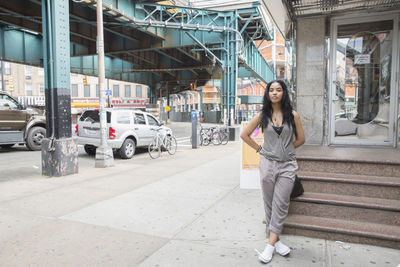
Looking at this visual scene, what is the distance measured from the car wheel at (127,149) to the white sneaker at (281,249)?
8383 mm

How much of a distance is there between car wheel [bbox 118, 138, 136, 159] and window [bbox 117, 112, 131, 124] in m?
0.65

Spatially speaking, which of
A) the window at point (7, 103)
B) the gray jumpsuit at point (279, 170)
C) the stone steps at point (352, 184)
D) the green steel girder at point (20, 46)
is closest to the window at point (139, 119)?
the window at point (7, 103)

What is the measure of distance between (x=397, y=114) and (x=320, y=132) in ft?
4.31

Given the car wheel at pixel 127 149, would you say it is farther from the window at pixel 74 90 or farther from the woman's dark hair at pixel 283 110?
the window at pixel 74 90

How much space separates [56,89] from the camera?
25.0ft

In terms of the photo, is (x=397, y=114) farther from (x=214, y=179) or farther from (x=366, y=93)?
(x=214, y=179)

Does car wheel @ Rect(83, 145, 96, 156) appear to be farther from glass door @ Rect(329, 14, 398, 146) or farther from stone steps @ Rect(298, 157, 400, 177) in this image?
stone steps @ Rect(298, 157, 400, 177)

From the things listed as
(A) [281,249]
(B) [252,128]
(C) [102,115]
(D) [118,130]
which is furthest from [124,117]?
(A) [281,249]

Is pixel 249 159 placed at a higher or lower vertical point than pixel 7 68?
lower

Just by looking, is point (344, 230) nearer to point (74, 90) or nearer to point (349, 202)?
point (349, 202)

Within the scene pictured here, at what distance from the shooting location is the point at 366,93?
6.25m

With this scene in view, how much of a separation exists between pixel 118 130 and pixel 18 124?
4.98 m

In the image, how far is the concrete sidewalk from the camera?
331 centimetres

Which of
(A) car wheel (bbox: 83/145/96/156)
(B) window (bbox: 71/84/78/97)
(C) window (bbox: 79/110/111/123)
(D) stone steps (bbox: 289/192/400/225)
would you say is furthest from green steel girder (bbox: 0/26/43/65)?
(B) window (bbox: 71/84/78/97)
